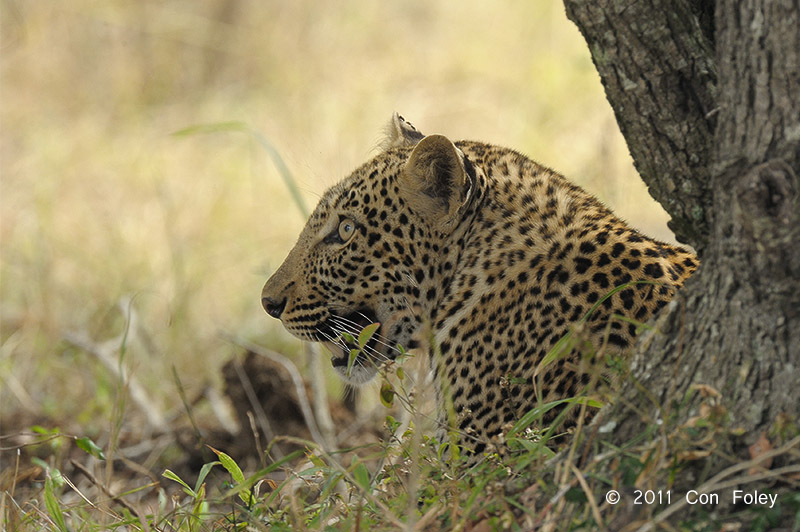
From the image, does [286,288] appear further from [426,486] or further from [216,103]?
[216,103]

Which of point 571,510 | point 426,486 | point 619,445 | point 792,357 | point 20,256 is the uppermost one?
point 792,357

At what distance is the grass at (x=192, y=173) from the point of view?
6.19 meters

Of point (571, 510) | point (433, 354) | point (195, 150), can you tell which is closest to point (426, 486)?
point (571, 510)

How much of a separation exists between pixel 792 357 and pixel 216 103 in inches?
448

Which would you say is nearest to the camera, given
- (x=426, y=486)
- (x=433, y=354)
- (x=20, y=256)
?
(x=426, y=486)

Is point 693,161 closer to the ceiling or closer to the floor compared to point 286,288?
closer to the ceiling

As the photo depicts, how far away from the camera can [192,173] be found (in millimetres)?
11422

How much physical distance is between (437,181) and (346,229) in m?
0.51

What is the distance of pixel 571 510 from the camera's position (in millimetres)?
2838

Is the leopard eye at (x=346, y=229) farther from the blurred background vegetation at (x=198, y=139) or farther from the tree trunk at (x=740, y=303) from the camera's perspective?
the blurred background vegetation at (x=198, y=139)

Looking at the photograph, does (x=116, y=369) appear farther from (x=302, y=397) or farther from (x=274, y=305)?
(x=274, y=305)

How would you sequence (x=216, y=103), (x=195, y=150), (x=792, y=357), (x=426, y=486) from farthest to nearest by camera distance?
1. (x=216, y=103)
2. (x=195, y=150)
3. (x=426, y=486)
4. (x=792, y=357)

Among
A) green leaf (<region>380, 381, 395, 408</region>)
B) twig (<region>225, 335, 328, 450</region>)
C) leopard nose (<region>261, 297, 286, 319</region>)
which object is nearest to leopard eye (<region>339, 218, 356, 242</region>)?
leopard nose (<region>261, 297, 286, 319</region>)

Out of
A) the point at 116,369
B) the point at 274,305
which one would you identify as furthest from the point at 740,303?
the point at 116,369
